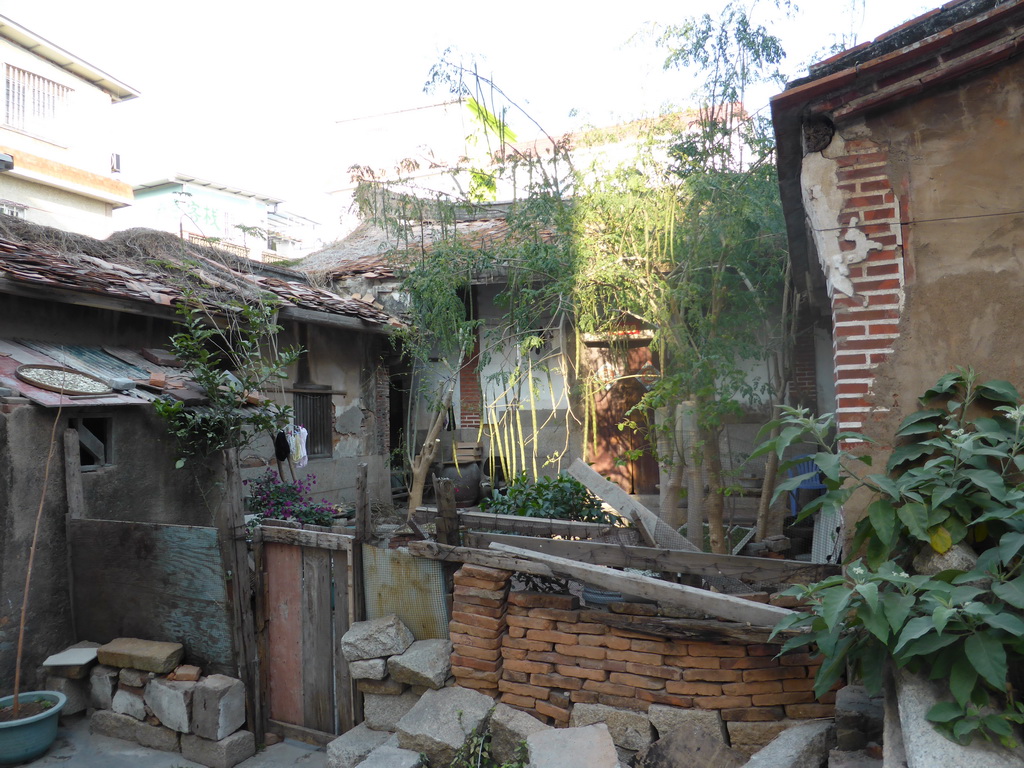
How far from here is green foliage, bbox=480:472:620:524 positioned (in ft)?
25.0

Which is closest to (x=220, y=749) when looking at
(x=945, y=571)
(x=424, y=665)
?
(x=424, y=665)

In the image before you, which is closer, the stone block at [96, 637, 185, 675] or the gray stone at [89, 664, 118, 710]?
the stone block at [96, 637, 185, 675]

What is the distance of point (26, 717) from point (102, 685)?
0.57 m

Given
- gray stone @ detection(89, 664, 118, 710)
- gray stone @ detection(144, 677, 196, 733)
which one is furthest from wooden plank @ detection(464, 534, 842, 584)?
gray stone @ detection(89, 664, 118, 710)

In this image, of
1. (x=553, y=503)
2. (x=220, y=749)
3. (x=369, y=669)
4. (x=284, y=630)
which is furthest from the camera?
(x=553, y=503)

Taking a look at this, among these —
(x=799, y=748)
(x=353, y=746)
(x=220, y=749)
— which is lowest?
(x=220, y=749)

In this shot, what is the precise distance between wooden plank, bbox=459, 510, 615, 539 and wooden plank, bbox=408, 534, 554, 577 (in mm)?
1621

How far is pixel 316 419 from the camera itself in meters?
10.6

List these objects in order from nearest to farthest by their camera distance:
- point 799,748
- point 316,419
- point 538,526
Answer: point 799,748 → point 538,526 → point 316,419

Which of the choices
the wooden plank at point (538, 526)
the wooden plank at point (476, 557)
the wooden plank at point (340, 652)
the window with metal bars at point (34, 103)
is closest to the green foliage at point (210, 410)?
the wooden plank at point (340, 652)

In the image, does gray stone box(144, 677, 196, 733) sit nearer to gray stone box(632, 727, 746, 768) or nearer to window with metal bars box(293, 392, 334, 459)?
gray stone box(632, 727, 746, 768)

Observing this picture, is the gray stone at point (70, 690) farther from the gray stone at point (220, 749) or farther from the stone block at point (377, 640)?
the stone block at point (377, 640)

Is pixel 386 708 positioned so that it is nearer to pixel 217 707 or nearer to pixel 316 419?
pixel 217 707

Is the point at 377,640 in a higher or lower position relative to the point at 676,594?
lower
